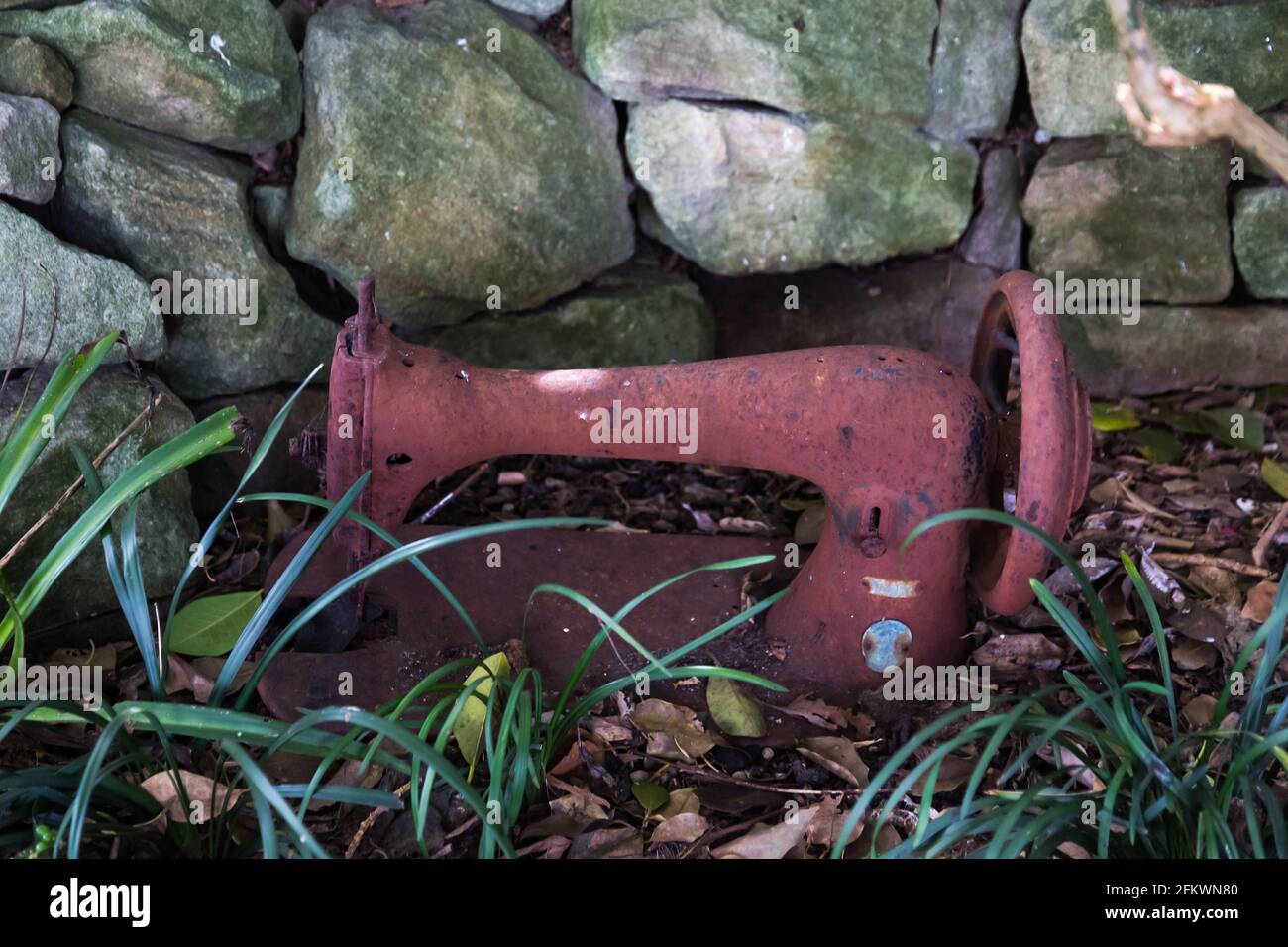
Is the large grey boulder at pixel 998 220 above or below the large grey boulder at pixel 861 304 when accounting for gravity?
above

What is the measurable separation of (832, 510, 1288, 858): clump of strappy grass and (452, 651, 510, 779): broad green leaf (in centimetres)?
59

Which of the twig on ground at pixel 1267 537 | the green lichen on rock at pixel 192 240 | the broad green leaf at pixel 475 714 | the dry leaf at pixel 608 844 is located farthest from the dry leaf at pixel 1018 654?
the green lichen on rock at pixel 192 240

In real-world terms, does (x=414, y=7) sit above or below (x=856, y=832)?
above

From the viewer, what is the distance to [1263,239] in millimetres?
2848

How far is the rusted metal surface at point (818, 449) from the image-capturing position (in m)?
1.89

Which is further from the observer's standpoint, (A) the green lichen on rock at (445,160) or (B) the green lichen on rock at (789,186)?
(B) the green lichen on rock at (789,186)

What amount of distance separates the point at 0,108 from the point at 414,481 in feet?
3.23

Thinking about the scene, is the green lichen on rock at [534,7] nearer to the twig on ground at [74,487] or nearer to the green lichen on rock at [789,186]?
the green lichen on rock at [789,186]

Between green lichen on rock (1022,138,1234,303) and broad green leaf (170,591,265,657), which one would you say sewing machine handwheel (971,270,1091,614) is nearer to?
green lichen on rock (1022,138,1234,303)

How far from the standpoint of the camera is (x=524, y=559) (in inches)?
95.1

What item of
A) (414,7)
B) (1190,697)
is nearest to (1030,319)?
(1190,697)

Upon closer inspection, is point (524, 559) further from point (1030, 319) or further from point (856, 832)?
point (1030, 319)

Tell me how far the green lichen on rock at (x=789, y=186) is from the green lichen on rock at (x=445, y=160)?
14cm

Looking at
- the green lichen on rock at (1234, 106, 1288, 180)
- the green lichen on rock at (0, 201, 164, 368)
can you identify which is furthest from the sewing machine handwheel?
the green lichen on rock at (0, 201, 164, 368)
